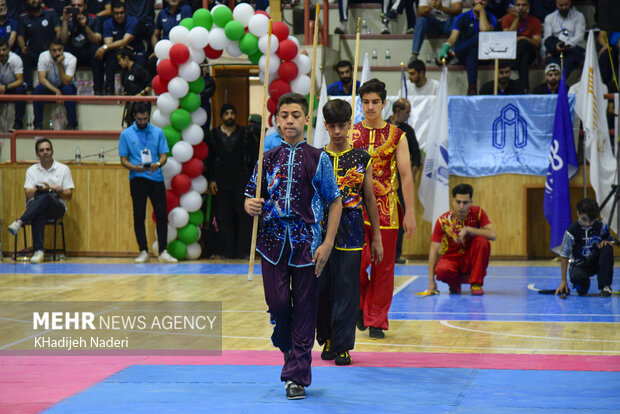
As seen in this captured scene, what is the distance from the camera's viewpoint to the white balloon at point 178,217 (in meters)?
11.9

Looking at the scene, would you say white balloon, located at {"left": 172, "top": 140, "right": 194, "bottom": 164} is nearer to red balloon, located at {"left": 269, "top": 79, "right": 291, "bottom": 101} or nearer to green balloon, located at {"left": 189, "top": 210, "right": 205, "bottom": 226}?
green balloon, located at {"left": 189, "top": 210, "right": 205, "bottom": 226}

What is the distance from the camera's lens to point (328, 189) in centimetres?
483

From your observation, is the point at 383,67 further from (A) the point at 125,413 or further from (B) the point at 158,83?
(A) the point at 125,413

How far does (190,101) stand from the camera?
464 inches

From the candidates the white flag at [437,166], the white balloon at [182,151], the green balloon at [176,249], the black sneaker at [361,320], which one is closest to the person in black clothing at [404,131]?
the white flag at [437,166]

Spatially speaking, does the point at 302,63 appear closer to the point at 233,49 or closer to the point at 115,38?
the point at 233,49

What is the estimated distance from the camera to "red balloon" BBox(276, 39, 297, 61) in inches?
449

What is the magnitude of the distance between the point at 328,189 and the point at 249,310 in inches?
129

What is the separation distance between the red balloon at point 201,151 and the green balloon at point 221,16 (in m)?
1.65

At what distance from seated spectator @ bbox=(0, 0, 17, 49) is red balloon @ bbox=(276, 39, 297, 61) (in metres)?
6.15

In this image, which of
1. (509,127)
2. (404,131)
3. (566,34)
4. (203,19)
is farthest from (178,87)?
(566,34)

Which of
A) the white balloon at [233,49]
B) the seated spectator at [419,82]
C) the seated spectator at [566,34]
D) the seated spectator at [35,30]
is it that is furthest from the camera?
the seated spectator at [35,30]

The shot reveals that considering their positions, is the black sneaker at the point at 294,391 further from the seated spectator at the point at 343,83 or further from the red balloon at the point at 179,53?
the seated spectator at the point at 343,83

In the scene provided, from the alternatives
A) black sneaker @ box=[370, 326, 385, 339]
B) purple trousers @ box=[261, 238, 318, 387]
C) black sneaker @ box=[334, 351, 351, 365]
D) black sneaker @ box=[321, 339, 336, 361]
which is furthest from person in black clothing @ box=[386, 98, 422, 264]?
purple trousers @ box=[261, 238, 318, 387]
